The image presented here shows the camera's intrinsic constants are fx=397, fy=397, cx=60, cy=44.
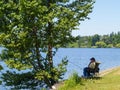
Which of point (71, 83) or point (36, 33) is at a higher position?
point (36, 33)

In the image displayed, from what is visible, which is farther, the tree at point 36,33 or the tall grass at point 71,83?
the tree at point 36,33

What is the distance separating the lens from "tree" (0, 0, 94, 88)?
2631 cm

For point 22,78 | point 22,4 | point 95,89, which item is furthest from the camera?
point 22,78

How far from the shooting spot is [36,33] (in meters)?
27.6

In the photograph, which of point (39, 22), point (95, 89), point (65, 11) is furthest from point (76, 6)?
point (95, 89)

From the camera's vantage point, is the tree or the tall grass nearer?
the tall grass

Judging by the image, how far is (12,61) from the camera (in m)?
26.4

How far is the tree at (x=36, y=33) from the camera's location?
26312 mm

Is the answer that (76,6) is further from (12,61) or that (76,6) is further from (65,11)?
(12,61)

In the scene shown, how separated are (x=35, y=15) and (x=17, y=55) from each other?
2933 millimetres

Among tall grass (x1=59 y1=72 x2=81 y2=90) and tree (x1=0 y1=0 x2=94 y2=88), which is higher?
tree (x1=0 y1=0 x2=94 y2=88)

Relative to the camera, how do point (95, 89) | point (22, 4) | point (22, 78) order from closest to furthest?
point (95, 89), point (22, 4), point (22, 78)

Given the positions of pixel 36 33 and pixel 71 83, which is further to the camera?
pixel 36 33

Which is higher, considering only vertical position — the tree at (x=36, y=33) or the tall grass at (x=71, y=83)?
the tree at (x=36, y=33)
